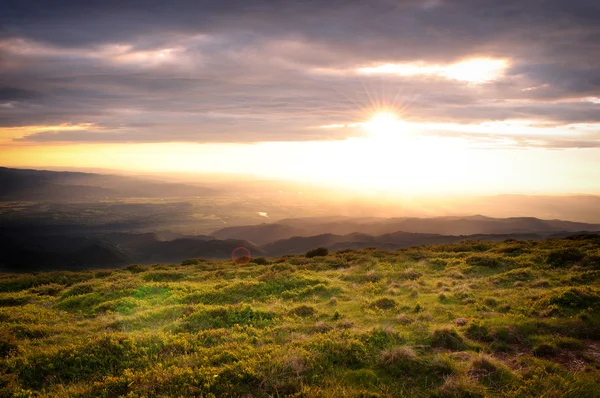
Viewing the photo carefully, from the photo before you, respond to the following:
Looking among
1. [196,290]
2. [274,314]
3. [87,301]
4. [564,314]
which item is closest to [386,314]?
[274,314]

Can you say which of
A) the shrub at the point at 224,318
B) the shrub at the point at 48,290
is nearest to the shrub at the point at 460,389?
the shrub at the point at 224,318

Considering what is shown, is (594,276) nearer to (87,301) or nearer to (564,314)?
(564,314)

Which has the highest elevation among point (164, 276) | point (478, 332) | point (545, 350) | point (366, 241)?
point (545, 350)

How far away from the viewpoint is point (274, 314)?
1650 centimetres

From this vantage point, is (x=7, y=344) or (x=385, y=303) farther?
(x=385, y=303)

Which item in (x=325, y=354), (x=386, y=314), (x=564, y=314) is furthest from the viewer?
(x=386, y=314)

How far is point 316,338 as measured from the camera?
41.7 ft

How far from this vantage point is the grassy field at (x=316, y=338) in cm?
980

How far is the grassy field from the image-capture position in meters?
9.80

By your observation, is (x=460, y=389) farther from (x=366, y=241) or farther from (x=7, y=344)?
(x=366, y=241)

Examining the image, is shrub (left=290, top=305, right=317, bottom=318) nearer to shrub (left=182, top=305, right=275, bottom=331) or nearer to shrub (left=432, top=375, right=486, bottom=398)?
shrub (left=182, top=305, right=275, bottom=331)

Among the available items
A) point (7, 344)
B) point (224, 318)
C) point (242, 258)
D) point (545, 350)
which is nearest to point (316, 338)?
point (224, 318)

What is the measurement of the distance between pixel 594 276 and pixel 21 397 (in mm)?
27773

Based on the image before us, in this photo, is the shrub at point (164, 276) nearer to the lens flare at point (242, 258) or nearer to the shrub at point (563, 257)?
the lens flare at point (242, 258)
